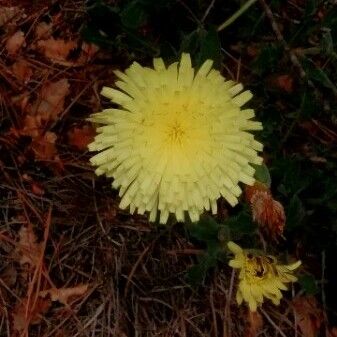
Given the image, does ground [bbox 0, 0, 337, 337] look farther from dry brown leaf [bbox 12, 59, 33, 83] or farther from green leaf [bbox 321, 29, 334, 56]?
green leaf [bbox 321, 29, 334, 56]

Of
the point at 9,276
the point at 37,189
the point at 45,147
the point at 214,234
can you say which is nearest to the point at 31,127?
the point at 45,147

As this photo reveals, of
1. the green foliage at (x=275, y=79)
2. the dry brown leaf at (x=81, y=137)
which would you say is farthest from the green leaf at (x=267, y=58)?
the dry brown leaf at (x=81, y=137)

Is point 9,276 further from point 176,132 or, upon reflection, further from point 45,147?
point 176,132

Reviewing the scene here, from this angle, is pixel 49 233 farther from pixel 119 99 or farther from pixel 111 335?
pixel 119 99

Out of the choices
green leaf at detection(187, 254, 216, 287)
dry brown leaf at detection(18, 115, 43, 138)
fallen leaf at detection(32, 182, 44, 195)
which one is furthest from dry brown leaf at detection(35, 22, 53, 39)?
green leaf at detection(187, 254, 216, 287)

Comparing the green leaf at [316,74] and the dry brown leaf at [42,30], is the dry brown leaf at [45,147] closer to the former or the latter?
the dry brown leaf at [42,30]

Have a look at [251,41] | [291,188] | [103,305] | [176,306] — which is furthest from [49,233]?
[251,41]
